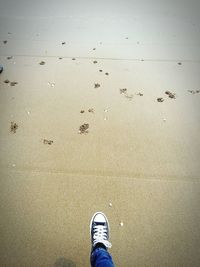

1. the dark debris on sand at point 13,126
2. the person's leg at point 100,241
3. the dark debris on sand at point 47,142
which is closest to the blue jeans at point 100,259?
the person's leg at point 100,241

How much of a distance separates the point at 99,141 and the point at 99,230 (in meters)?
1.10

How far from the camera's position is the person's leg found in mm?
1859

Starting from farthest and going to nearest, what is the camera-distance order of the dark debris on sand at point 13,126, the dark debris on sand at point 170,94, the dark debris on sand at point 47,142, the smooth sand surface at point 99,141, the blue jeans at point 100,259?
the dark debris on sand at point 170,94 → the dark debris on sand at point 13,126 → the dark debris on sand at point 47,142 → the smooth sand surface at point 99,141 → the blue jeans at point 100,259

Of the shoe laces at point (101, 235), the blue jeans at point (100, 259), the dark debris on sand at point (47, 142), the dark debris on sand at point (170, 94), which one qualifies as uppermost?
the dark debris on sand at point (170, 94)

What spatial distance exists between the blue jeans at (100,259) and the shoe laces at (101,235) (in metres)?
0.08

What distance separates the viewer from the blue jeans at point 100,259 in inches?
72.1

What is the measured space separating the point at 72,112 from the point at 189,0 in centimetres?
456

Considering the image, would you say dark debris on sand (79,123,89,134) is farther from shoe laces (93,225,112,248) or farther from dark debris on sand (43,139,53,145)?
shoe laces (93,225,112,248)

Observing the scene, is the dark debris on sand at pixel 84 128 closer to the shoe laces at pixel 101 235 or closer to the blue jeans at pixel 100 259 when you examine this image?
the shoe laces at pixel 101 235

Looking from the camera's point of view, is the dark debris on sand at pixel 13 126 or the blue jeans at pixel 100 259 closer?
the blue jeans at pixel 100 259

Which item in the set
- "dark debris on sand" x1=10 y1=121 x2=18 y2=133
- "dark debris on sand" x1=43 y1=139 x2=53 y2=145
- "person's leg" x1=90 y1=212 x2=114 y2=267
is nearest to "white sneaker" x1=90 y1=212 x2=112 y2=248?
"person's leg" x1=90 y1=212 x2=114 y2=267

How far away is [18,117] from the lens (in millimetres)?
3229

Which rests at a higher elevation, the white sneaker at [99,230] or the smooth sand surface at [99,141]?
the smooth sand surface at [99,141]

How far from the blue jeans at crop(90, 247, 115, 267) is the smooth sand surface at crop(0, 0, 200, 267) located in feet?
0.87
